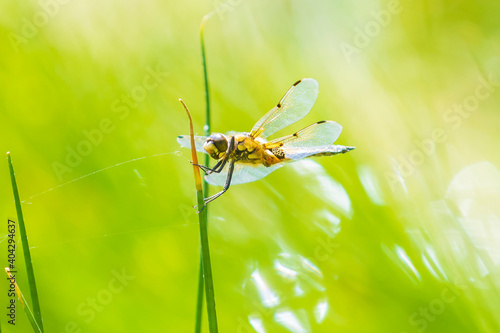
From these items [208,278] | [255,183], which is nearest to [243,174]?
[255,183]

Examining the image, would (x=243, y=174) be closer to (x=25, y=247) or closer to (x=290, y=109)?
(x=290, y=109)

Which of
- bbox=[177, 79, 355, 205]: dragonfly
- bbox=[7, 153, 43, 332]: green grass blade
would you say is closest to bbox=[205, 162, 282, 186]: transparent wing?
bbox=[177, 79, 355, 205]: dragonfly

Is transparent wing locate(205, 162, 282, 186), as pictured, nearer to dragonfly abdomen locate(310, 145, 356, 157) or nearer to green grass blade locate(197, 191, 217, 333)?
dragonfly abdomen locate(310, 145, 356, 157)

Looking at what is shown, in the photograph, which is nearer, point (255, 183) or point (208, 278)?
point (208, 278)

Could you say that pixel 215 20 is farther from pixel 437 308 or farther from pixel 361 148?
pixel 437 308

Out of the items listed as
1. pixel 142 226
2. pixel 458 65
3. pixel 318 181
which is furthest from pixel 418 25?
pixel 142 226

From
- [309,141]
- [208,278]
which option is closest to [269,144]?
[309,141]
